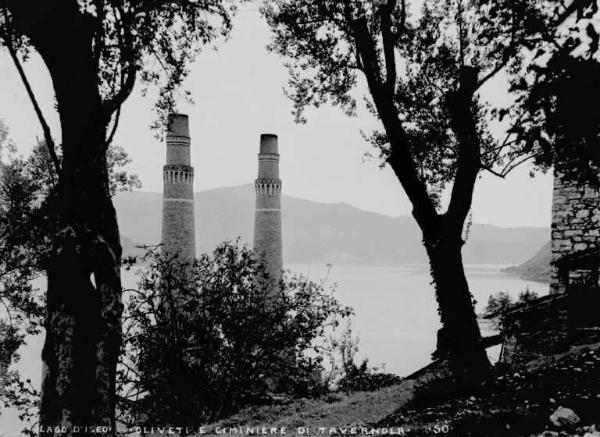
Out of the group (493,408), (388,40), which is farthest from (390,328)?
(493,408)

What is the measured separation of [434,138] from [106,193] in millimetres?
6724

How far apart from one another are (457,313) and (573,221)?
21.4ft

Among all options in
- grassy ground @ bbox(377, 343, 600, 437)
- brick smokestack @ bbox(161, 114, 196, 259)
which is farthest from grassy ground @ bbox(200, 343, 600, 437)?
brick smokestack @ bbox(161, 114, 196, 259)

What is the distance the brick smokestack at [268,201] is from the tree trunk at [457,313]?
21067mm

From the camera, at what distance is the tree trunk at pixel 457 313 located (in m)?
7.09

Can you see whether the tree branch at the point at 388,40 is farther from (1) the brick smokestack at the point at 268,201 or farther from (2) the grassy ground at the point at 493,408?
(1) the brick smokestack at the point at 268,201

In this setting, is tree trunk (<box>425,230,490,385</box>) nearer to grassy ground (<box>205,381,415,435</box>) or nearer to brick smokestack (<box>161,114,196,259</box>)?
grassy ground (<box>205,381,415,435</box>)

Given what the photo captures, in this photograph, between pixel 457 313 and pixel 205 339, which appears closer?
pixel 457 313

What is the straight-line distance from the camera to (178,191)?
2602 cm

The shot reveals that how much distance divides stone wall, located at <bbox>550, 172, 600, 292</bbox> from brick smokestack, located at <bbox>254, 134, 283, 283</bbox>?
59.2 feet

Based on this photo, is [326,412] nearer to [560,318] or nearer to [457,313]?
[457,313]

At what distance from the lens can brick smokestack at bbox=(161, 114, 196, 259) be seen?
25562 millimetres

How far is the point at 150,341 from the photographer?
10328 mm

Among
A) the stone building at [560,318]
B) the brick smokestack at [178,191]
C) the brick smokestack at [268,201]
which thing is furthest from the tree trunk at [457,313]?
the brick smokestack at [268,201]
